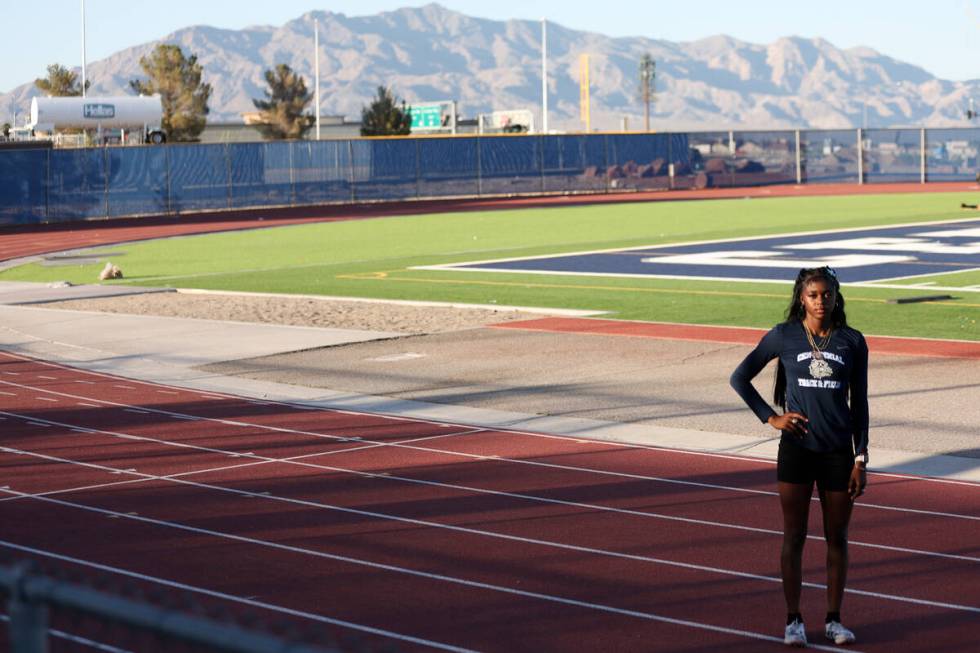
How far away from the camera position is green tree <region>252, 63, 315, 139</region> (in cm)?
12469

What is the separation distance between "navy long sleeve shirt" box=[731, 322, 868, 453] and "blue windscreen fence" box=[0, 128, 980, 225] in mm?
48464

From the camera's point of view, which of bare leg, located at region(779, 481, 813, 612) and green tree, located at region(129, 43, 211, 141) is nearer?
bare leg, located at region(779, 481, 813, 612)

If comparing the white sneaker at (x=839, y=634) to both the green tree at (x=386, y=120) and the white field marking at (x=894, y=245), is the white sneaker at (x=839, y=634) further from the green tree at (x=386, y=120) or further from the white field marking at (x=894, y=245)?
the green tree at (x=386, y=120)

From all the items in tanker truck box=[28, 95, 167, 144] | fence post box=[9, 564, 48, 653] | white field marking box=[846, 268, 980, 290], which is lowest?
white field marking box=[846, 268, 980, 290]

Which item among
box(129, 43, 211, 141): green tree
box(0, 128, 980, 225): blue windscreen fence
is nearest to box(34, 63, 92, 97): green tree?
box(129, 43, 211, 141): green tree

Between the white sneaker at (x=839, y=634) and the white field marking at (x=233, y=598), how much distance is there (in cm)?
189

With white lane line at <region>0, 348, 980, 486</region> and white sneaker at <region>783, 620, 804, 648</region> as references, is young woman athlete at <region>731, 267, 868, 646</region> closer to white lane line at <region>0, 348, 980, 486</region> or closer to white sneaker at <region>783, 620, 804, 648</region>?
white sneaker at <region>783, 620, 804, 648</region>

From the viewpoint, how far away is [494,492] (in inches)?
473

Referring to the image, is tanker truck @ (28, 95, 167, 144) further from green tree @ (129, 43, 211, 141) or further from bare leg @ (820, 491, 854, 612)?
bare leg @ (820, 491, 854, 612)

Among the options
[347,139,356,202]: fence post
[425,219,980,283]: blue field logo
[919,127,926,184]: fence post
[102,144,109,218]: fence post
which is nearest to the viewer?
[425,219,980,283]: blue field logo

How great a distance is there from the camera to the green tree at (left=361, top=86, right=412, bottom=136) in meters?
116

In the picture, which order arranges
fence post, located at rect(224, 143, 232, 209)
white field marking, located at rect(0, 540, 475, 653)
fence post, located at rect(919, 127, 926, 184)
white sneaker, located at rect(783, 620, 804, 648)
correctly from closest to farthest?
1. white sneaker, located at rect(783, 620, 804, 648)
2. white field marking, located at rect(0, 540, 475, 653)
3. fence post, located at rect(224, 143, 232, 209)
4. fence post, located at rect(919, 127, 926, 184)

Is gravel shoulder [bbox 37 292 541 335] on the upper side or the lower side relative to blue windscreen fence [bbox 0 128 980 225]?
lower

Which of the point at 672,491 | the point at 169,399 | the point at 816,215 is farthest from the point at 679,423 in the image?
the point at 816,215
